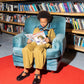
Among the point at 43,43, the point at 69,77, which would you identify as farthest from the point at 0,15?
the point at 69,77

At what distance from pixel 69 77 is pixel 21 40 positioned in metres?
0.92

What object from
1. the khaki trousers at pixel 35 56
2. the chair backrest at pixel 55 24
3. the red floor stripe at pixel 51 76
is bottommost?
the red floor stripe at pixel 51 76

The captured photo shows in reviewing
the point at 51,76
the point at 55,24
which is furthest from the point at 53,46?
the point at 55,24

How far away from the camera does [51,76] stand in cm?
191

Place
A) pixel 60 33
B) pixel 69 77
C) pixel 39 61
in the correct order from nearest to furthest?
pixel 39 61
pixel 69 77
pixel 60 33

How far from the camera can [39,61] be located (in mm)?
1747

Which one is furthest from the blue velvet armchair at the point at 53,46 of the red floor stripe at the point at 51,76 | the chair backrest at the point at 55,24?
the red floor stripe at the point at 51,76

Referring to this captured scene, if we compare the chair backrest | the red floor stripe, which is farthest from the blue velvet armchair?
the red floor stripe

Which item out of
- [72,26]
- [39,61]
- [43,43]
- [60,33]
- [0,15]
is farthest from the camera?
[0,15]

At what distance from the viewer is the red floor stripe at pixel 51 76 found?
1771 mm

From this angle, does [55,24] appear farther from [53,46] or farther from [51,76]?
Answer: [51,76]

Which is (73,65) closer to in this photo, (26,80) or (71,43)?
(71,43)

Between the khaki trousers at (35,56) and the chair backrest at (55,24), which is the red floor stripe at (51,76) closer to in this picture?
the khaki trousers at (35,56)

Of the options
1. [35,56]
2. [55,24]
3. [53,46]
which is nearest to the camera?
[35,56]
